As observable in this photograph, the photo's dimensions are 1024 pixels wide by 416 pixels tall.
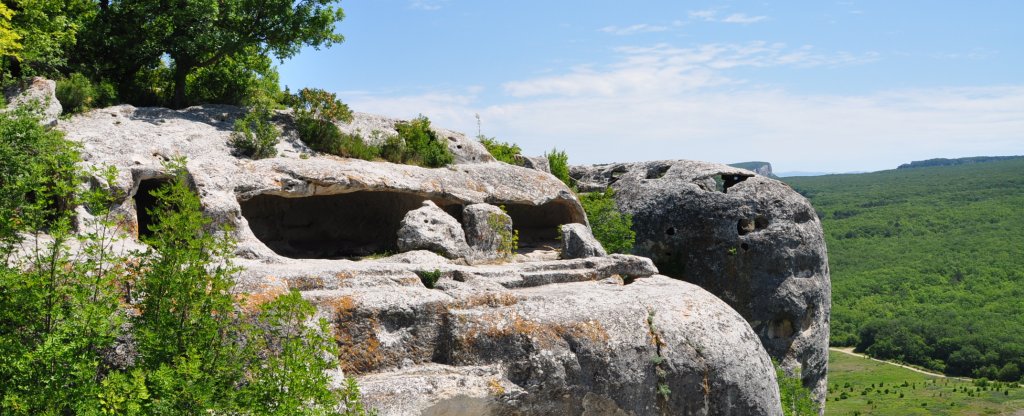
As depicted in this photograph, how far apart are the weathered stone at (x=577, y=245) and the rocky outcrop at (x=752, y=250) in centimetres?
709

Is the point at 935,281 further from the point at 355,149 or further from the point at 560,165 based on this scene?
the point at 355,149

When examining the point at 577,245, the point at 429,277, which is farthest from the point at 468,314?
the point at 577,245

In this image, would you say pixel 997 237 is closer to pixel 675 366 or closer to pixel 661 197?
pixel 661 197

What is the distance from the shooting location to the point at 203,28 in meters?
22.2

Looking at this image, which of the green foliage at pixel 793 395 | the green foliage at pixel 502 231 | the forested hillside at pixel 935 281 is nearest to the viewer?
the green foliage at pixel 502 231

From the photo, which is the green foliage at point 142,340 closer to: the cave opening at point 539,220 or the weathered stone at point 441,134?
the weathered stone at point 441,134

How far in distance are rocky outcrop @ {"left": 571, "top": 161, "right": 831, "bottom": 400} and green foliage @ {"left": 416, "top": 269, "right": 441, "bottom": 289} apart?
519 inches

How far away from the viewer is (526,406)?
13.7 meters

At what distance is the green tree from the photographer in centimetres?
2192

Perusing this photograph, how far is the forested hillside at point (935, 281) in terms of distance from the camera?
85.4m

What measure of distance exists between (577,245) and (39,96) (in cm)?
1185

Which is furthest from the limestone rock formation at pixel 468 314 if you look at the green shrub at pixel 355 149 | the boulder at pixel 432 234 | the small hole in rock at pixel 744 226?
the small hole in rock at pixel 744 226

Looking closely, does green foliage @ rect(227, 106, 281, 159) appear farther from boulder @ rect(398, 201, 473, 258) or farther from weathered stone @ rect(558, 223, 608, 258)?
weathered stone @ rect(558, 223, 608, 258)

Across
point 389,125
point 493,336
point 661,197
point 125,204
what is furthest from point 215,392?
point 661,197
